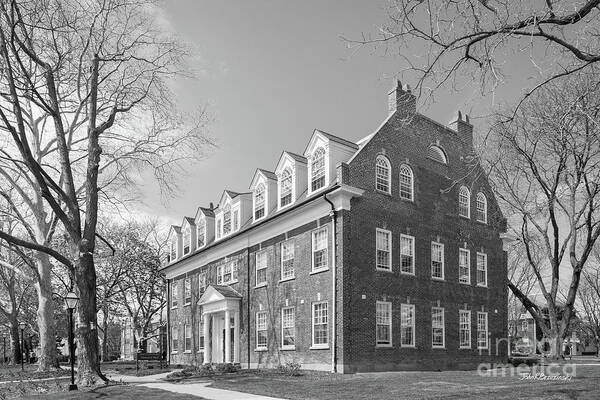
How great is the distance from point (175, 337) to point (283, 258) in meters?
16.2

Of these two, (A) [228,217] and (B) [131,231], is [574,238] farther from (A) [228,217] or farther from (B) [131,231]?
(B) [131,231]

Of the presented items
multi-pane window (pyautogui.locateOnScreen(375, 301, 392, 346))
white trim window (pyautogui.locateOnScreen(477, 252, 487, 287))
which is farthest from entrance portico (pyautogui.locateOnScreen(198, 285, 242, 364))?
white trim window (pyautogui.locateOnScreen(477, 252, 487, 287))

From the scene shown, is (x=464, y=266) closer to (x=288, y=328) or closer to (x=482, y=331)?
(x=482, y=331)

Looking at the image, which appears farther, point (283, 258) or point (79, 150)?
point (79, 150)

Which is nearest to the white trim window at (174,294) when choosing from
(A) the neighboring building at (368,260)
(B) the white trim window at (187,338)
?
(B) the white trim window at (187,338)

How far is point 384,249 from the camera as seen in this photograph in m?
23.0

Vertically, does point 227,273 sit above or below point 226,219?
below

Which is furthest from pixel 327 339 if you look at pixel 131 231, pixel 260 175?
pixel 131 231

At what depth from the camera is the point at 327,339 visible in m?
21.6

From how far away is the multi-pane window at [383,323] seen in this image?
22.1 metres

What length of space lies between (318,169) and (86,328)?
10.7 m

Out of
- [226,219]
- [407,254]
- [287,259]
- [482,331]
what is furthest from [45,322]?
[482,331]

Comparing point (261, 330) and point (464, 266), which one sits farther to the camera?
point (464, 266)

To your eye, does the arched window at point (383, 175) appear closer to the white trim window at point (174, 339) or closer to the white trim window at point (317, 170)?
the white trim window at point (317, 170)
